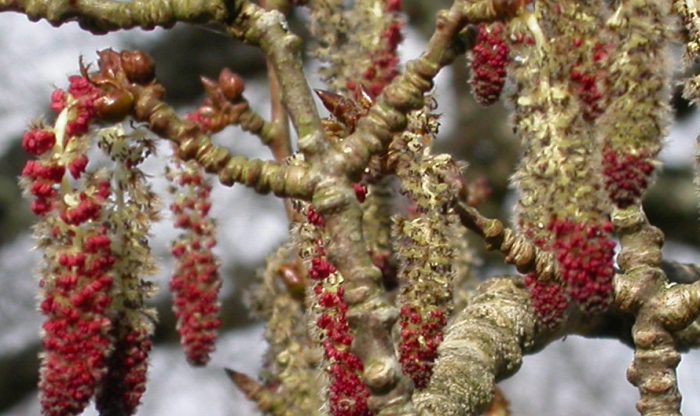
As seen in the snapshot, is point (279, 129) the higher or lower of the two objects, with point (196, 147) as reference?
higher

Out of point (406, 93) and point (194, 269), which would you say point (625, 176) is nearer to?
point (406, 93)

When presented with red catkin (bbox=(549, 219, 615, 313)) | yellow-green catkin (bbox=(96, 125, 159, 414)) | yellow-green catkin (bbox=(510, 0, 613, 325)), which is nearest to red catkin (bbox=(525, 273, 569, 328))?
yellow-green catkin (bbox=(510, 0, 613, 325))

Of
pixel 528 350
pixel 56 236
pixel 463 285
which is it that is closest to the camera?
pixel 56 236

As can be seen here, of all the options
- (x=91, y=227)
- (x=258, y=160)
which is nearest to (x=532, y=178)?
(x=258, y=160)

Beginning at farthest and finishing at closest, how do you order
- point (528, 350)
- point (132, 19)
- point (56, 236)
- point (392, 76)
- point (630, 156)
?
point (528, 350) → point (392, 76) → point (132, 19) → point (56, 236) → point (630, 156)

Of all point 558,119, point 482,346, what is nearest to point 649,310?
point 482,346

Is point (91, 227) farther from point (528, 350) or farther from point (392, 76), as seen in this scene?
point (528, 350)

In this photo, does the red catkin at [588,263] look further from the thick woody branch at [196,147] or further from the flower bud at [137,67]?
the flower bud at [137,67]
